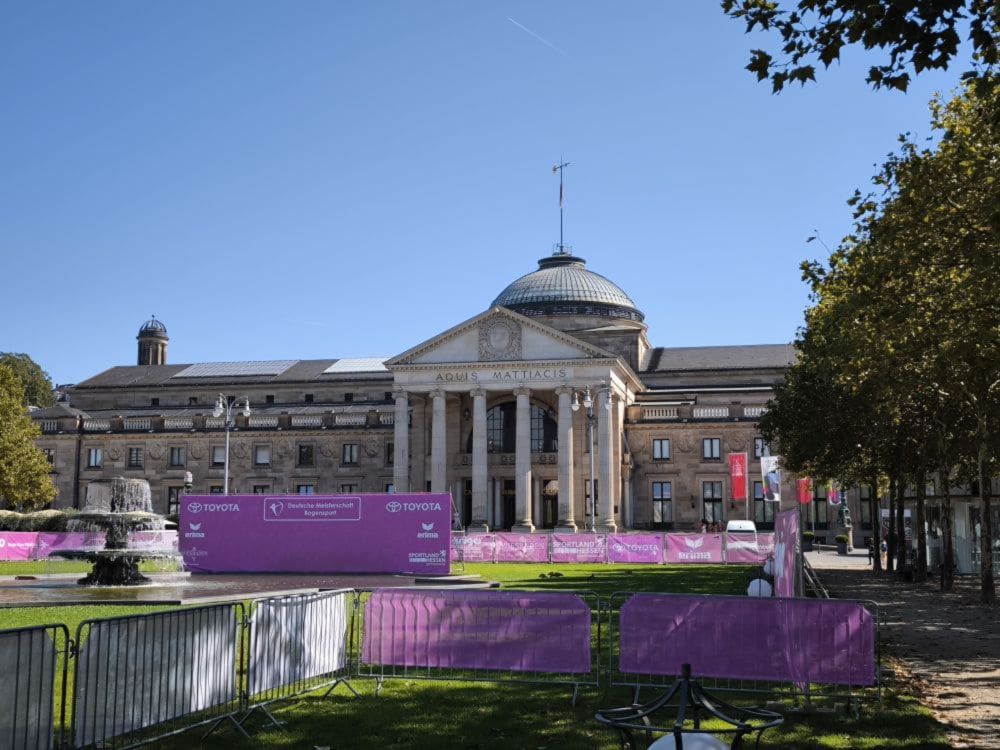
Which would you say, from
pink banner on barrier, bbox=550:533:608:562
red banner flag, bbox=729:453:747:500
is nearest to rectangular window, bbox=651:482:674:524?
red banner flag, bbox=729:453:747:500

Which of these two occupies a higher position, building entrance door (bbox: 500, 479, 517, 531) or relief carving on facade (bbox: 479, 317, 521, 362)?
relief carving on facade (bbox: 479, 317, 521, 362)

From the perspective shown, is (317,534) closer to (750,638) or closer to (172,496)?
(750,638)

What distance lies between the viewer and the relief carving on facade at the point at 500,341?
253 ft

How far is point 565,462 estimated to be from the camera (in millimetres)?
74000

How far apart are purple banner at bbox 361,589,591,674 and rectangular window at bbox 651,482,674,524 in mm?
69489

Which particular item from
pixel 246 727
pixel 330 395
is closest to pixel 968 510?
pixel 246 727

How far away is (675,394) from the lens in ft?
291

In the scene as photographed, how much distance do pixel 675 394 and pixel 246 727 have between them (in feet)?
258

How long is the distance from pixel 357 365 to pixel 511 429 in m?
23.5

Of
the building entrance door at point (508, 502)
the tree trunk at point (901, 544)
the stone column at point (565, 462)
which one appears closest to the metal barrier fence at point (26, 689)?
the tree trunk at point (901, 544)

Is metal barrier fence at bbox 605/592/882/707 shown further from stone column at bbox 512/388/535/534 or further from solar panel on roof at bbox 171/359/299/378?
solar panel on roof at bbox 171/359/299/378

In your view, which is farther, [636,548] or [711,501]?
[711,501]

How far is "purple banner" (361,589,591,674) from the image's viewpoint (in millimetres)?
14055

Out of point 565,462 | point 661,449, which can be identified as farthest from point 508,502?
point 661,449
